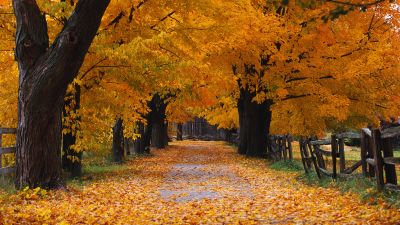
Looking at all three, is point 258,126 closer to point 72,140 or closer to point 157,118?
point 72,140

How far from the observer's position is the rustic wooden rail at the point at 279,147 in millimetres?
20844

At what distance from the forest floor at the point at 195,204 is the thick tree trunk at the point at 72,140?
1138 mm

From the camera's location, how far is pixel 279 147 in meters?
22.4

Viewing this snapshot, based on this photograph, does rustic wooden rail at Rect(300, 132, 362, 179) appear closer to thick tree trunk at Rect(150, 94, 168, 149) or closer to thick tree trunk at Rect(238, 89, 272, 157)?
thick tree trunk at Rect(238, 89, 272, 157)

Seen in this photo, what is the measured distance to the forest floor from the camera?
27.7ft

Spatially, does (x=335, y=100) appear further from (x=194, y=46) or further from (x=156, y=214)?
(x=156, y=214)

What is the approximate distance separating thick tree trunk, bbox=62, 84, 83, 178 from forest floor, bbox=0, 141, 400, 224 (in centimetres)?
114

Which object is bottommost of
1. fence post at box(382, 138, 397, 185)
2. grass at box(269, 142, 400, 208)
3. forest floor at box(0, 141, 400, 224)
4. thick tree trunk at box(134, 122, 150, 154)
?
forest floor at box(0, 141, 400, 224)

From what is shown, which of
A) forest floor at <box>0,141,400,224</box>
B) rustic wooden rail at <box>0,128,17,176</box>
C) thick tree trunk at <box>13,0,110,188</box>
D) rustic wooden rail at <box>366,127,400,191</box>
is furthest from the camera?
rustic wooden rail at <box>0,128,17,176</box>

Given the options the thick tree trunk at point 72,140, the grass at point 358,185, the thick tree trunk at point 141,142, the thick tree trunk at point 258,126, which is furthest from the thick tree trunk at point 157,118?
the grass at point 358,185

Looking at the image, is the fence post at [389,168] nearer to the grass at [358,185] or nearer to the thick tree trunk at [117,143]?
the grass at [358,185]

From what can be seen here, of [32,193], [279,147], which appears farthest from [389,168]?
[279,147]

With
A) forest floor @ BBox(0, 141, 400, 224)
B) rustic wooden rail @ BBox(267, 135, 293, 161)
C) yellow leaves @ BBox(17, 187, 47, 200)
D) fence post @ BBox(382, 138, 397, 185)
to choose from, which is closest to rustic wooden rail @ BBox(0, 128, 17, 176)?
forest floor @ BBox(0, 141, 400, 224)

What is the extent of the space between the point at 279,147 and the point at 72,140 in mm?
9773
